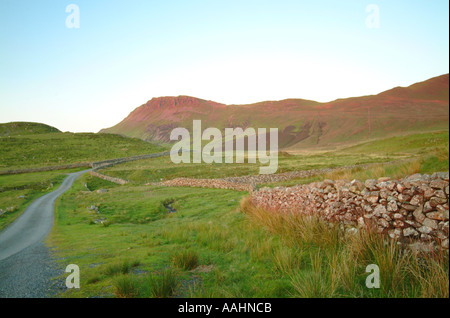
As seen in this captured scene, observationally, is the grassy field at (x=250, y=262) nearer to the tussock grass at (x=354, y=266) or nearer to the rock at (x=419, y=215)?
the tussock grass at (x=354, y=266)

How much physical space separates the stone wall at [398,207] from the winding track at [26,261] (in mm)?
8691

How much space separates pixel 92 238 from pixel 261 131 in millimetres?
141474

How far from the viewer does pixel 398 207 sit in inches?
267

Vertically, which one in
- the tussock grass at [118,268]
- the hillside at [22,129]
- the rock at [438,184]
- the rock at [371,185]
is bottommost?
the tussock grass at [118,268]

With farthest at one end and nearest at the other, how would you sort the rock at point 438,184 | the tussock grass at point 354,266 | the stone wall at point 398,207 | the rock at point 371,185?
the rock at point 371,185, the rock at point 438,184, the stone wall at point 398,207, the tussock grass at point 354,266

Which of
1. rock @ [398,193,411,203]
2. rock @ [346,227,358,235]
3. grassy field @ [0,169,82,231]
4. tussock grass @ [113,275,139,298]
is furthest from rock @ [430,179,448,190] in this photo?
grassy field @ [0,169,82,231]

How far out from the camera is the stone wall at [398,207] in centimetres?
593

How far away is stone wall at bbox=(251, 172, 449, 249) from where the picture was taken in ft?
19.5

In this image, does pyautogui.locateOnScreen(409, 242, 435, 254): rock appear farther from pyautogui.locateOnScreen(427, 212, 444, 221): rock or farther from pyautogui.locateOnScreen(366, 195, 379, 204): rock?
pyautogui.locateOnScreen(366, 195, 379, 204): rock

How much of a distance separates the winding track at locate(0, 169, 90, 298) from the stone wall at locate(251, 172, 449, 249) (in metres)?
8.69

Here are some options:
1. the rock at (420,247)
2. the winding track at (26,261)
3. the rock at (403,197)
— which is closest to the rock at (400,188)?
the rock at (403,197)

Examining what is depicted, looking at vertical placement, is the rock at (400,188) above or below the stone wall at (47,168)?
above

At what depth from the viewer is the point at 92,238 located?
12594 millimetres
